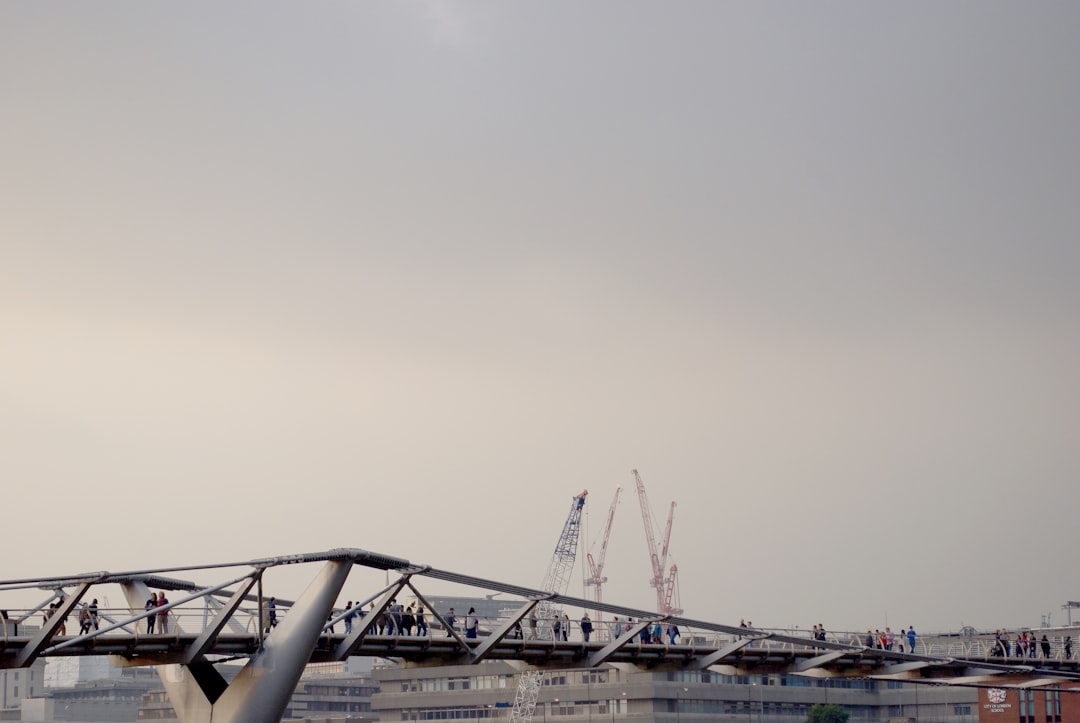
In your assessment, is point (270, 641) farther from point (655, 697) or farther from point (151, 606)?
point (655, 697)

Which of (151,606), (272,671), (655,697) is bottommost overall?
(655,697)

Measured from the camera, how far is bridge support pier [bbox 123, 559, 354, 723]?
5119cm

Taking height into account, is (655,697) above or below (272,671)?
below

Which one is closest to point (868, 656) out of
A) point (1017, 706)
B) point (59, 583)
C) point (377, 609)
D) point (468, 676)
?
point (377, 609)

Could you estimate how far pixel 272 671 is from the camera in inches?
2023

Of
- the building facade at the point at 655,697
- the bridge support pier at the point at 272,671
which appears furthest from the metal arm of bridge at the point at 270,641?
the building facade at the point at 655,697

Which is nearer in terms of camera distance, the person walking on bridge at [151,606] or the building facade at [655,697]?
the person walking on bridge at [151,606]

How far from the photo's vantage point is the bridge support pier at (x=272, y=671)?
5119 centimetres

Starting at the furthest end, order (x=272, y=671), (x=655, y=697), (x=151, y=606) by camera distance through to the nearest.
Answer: (x=655, y=697) < (x=151, y=606) < (x=272, y=671)

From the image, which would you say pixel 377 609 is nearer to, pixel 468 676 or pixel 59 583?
pixel 59 583

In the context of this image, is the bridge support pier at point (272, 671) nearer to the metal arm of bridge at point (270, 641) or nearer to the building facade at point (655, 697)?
the metal arm of bridge at point (270, 641)

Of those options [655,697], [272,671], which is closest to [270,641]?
[272,671]

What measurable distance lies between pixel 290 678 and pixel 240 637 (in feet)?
10.2

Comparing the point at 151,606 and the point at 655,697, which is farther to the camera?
the point at 655,697
